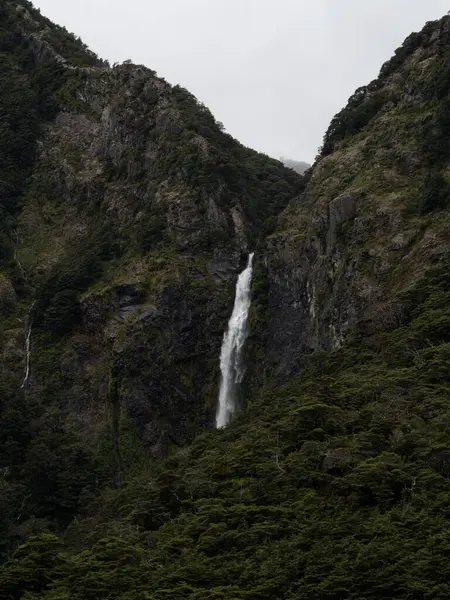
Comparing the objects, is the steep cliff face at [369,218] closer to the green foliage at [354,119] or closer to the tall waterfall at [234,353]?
the green foliage at [354,119]

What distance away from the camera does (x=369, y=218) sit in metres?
59.4

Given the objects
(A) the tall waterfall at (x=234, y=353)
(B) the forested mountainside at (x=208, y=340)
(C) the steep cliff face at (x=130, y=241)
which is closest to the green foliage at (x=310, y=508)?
(B) the forested mountainside at (x=208, y=340)

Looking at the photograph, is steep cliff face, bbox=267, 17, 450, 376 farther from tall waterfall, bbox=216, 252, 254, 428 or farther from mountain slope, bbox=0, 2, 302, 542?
mountain slope, bbox=0, 2, 302, 542

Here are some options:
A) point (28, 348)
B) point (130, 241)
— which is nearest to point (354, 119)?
point (130, 241)

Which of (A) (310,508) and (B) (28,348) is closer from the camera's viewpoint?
(A) (310,508)

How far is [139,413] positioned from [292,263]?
17120 mm

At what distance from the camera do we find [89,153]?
99.8m

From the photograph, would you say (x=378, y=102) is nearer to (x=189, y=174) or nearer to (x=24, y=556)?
(x=189, y=174)

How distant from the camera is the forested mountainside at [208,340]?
28.0 metres

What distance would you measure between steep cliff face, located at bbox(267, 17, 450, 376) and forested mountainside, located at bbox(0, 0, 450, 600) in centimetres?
19

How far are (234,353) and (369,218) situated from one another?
56.7 feet

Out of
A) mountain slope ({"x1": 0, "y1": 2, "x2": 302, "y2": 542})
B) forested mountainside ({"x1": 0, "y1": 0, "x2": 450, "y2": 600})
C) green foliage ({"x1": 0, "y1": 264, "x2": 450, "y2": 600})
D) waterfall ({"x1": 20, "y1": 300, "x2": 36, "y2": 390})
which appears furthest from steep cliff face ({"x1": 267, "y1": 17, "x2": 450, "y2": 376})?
waterfall ({"x1": 20, "y1": 300, "x2": 36, "y2": 390})

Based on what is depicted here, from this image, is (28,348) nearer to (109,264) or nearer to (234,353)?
(109,264)

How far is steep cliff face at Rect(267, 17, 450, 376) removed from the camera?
181ft
